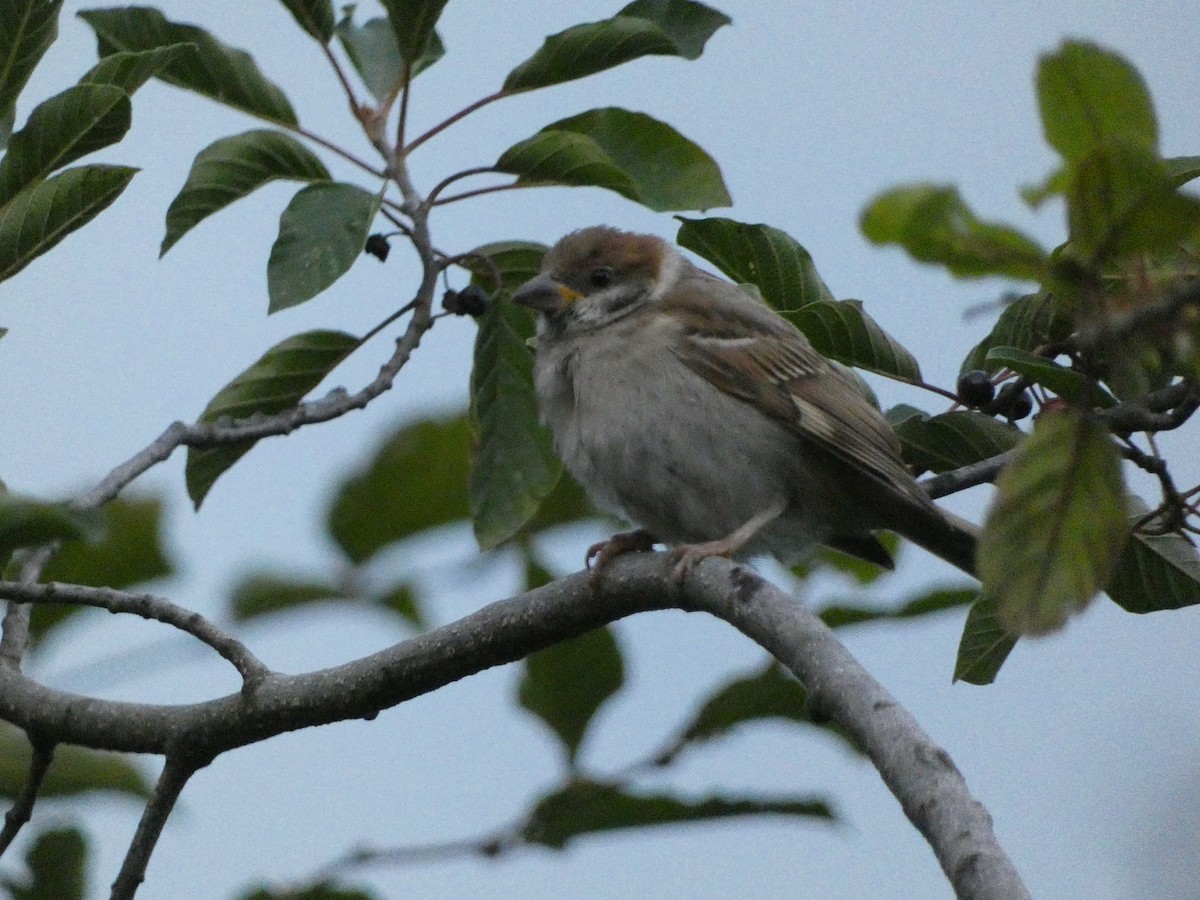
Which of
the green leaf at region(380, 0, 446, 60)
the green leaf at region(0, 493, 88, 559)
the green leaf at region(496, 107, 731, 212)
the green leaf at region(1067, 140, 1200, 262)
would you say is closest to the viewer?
the green leaf at region(1067, 140, 1200, 262)

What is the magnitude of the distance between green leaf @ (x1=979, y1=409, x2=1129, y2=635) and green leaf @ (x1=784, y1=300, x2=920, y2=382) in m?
1.96

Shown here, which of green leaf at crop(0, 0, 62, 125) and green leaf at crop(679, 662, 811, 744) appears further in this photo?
green leaf at crop(679, 662, 811, 744)

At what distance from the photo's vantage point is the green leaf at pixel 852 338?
3758 mm

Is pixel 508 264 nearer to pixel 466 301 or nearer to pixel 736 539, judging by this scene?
pixel 466 301

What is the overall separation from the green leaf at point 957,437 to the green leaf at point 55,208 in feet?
6.03

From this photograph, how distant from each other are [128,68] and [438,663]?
147cm

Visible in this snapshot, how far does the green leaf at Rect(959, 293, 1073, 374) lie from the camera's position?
3.64m

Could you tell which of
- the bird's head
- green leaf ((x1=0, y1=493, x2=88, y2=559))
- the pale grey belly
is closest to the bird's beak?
the bird's head

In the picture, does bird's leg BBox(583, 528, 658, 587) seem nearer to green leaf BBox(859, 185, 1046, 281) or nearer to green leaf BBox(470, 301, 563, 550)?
green leaf BBox(470, 301, 563, 550)

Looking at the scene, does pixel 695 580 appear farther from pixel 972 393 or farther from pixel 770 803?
pixel 972 393

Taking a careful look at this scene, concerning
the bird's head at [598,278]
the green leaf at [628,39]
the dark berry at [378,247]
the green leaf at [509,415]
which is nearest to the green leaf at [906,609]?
the green leaf at [509,415]

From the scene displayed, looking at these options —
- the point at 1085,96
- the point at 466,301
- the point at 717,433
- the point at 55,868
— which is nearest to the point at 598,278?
the point at 466,301

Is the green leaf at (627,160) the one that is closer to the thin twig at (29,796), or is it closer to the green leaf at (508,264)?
the green leaf at (508,264)

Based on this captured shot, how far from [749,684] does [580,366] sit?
125 centimetres
